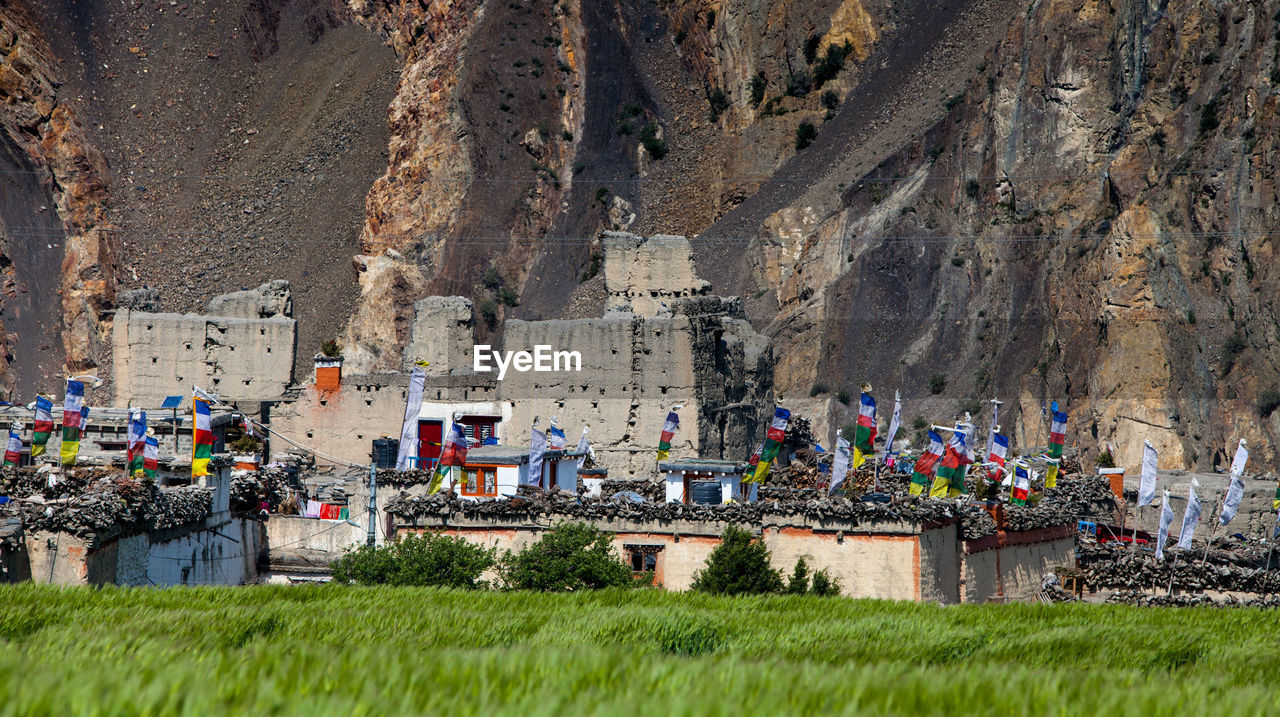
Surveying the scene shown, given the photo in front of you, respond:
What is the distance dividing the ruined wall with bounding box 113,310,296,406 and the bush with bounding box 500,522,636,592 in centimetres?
2515

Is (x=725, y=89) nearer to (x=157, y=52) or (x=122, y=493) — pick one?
(x=157, y=52)

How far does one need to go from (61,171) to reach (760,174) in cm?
4827

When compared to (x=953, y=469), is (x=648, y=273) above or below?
above

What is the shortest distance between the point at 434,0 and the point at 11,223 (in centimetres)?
3493

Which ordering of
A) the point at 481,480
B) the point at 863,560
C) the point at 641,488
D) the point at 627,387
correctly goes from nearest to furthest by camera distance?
the point at 863,560
the point at 641,488
the point at 481,480
the point at 627,387

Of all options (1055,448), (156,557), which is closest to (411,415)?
(156,557)

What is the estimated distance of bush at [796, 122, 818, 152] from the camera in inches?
4328

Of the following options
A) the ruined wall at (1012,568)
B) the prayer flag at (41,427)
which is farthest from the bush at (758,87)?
the prayer flag at (41,427)

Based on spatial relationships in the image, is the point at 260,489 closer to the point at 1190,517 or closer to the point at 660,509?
the point at 660,509

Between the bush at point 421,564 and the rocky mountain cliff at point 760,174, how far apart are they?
49.7 metres

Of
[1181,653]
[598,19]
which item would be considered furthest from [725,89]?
[1181,653]

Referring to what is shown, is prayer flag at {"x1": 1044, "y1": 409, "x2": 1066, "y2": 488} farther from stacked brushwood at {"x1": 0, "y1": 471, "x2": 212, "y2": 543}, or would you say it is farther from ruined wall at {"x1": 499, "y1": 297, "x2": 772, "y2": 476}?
stacked brushwood at {"x1": 0, "y1": 471, "x2": 212, "y2": 543}

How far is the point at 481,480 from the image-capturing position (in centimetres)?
4038

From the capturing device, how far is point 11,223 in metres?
102
